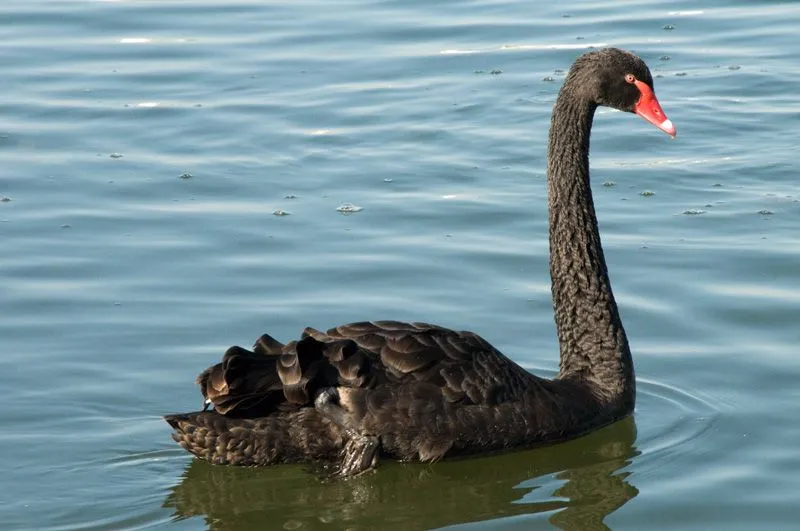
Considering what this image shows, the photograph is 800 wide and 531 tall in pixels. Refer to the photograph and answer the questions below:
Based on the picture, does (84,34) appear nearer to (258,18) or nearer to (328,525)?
(258,18)

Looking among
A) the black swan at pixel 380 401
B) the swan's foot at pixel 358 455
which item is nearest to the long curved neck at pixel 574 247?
the black swan at pixel 380 401

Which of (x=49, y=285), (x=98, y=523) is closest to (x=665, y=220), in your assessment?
(x=49, y=285)

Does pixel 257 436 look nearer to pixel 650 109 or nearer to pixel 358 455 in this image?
pixel 358 455

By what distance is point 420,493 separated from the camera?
653 centimetres

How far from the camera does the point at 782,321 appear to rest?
8094mm

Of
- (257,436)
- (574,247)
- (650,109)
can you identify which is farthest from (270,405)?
(650,109)

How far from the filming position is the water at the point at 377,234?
21.4 feet

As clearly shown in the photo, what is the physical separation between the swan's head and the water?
1.18 m

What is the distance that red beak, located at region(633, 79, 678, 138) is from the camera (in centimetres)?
762

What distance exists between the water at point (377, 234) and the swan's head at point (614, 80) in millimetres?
1184

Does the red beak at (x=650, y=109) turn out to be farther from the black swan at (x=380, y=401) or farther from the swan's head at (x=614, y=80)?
the black swan at (x=380, y=401)

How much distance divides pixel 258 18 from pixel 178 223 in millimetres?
5351

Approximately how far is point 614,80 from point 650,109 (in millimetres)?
299

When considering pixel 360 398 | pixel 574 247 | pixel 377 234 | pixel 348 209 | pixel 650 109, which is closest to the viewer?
pixel 360 398
